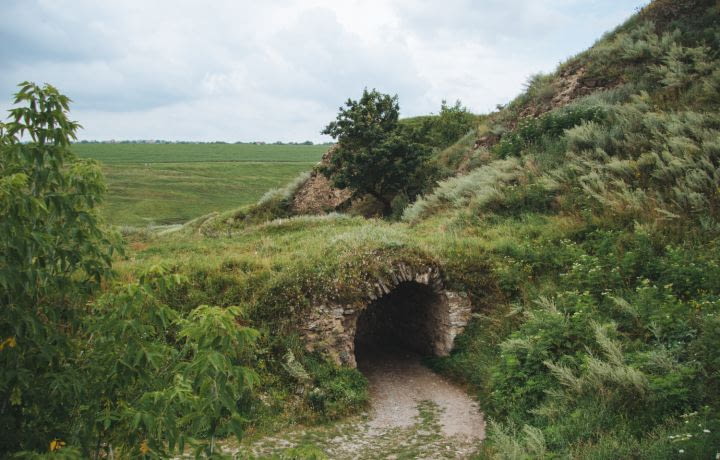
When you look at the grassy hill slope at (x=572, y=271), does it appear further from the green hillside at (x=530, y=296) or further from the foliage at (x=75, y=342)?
the foliage at (x=75, y=342)

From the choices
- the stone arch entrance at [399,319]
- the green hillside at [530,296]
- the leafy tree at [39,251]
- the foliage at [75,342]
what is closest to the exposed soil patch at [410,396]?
the green hillside at [530,296]

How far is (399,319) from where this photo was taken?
16781mm

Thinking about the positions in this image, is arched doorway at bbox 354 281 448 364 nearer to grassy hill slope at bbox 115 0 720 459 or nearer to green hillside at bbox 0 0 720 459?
green hillside at bbox 0 0 720 459

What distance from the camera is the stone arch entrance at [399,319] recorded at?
12562 mm

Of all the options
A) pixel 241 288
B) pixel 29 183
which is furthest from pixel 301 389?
pixel 29 183

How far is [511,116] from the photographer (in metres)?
26.4

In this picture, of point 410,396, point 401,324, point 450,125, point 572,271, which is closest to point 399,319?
point 401,324

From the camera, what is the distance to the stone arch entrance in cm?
1256

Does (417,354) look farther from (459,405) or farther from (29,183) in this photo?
(29,183)

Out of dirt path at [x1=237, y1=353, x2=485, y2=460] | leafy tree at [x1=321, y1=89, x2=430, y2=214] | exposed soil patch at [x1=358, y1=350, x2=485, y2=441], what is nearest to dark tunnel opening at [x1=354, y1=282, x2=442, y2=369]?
exposed soil patch at [x1=358, y1=350, x2=485, y2=441]

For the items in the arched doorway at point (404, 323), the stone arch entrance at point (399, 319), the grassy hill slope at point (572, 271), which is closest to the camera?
the grassy hill slope at point (572, 271)

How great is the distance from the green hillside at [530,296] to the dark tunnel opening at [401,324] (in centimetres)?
111

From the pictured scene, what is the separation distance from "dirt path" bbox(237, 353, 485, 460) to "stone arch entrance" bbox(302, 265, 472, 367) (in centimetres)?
132

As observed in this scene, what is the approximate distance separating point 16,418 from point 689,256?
12.4m
